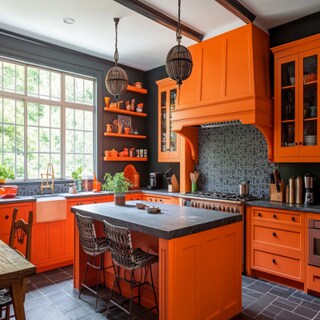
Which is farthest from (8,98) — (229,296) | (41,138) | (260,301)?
(260,301)

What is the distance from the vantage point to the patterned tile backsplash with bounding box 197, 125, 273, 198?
13.0ft

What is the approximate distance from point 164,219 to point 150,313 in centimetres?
Result: 96

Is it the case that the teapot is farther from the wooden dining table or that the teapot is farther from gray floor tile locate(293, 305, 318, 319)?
the wooden dining table

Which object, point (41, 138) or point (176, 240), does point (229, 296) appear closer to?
point (176, 240)

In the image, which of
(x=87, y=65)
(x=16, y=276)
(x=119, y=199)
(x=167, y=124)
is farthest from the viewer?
(x=167, y=124)

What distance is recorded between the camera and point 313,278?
302 centimetres

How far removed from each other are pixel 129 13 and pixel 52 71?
174 centimetres

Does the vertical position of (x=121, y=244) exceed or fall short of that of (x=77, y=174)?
it falls short

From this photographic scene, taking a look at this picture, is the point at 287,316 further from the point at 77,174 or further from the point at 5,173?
the point at 5,173

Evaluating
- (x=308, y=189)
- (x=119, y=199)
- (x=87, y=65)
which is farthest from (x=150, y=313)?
(x=87, y=65)

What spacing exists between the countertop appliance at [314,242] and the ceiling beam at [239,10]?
8.16 ft

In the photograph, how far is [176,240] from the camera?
204 cm

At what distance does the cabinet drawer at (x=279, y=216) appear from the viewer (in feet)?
10.3

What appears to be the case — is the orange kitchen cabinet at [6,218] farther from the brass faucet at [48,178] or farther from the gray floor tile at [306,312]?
the gray floor tile at [306,312]
